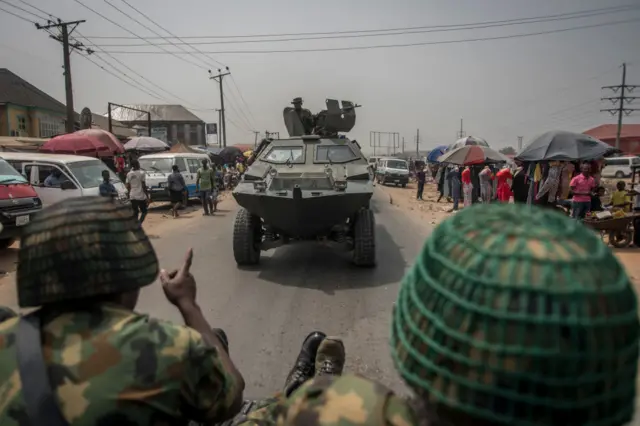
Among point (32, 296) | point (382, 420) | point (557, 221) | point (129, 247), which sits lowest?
point (382, 420)

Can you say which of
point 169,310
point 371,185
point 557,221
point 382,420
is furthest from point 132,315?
point 371,185

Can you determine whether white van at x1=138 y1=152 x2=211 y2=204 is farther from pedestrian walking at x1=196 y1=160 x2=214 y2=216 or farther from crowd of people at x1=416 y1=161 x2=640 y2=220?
crowd of people at x1=416 y1=161 x2=640 y2=220

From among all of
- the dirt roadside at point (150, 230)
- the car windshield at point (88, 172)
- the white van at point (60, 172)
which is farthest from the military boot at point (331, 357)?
the car windshield at point (88, 172)

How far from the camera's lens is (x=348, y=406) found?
102 centimetres

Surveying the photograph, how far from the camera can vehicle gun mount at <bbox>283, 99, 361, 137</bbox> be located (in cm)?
978

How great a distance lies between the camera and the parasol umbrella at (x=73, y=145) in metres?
14.2

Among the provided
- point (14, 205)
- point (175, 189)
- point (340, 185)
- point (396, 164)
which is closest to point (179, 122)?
point (396, 164)

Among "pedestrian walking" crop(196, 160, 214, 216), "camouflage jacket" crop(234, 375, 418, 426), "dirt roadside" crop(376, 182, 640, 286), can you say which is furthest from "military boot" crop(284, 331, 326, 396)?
"pedestrian walking" crop(196, 160, 214, 216)

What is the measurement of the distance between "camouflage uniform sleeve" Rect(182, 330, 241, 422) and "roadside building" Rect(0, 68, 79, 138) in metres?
31.0

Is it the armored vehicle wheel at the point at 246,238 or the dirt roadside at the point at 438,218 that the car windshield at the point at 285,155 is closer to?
the armored vehicle wheel at the point at 246,238

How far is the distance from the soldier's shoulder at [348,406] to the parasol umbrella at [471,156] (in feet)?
43.7

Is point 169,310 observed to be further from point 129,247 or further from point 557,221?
point 557,221

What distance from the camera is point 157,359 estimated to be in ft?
4.20

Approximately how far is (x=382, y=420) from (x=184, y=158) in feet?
52.3
